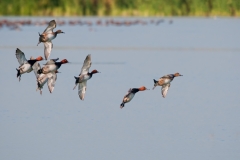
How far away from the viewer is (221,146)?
35.3 ft

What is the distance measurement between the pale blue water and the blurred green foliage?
23.3 m

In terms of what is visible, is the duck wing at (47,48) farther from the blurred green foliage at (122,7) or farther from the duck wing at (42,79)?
the blurred green foliage at (122,7)

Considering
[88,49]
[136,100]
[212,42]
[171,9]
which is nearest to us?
[136,100]

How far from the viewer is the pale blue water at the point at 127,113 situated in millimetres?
10680

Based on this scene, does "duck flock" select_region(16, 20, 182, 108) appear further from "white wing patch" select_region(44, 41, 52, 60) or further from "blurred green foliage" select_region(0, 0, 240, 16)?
"blurred green foliage" select_region(0, 0, 240, 16)

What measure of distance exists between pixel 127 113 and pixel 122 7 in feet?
125

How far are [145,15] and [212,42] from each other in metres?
22.3

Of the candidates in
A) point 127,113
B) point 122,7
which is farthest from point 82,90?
point 122,7

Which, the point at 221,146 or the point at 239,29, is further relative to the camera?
the point at 239,29

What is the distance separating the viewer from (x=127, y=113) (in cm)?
1357

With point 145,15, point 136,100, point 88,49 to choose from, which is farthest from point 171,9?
point 136,100

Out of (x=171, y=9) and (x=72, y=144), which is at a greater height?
(x=72, y=144)

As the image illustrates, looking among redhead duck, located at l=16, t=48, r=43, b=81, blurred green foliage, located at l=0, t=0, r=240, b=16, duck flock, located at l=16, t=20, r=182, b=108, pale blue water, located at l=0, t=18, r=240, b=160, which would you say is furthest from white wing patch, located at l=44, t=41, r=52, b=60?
blurred green foliage, located at l=0, t=0, r=240, b=16

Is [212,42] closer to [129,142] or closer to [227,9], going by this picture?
[227,9]
